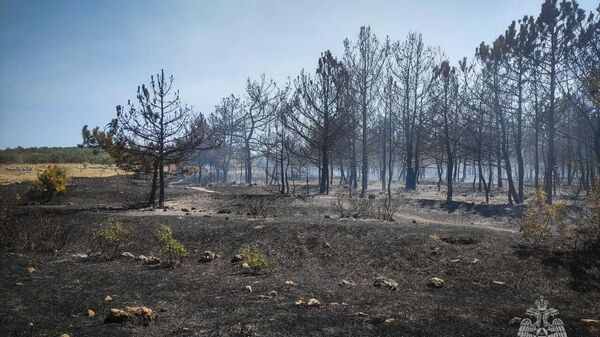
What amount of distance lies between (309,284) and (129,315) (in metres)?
Result: 2.87

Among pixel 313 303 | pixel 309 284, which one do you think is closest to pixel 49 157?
pixel 309 284

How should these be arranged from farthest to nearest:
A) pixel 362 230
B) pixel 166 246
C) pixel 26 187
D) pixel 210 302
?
1. pixel 26 187
2. pixel 362 230
3. pixel 166 246
4. pixel 210 302

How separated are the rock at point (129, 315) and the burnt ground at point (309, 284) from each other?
0.10m

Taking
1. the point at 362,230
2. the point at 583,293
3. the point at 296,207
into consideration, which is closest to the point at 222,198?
the point at 296,207

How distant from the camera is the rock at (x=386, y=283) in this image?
6131 millimetres

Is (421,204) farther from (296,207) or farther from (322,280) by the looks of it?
(322,280)

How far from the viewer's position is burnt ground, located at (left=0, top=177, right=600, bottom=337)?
162 inches

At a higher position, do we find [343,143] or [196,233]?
[343,143]

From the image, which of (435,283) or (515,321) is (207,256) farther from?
(515,321)

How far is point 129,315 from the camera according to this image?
13.6 feet

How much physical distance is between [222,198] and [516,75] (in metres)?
17.4

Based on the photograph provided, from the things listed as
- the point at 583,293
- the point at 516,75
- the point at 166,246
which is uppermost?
→ the point at 516,75

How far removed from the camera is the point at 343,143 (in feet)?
115

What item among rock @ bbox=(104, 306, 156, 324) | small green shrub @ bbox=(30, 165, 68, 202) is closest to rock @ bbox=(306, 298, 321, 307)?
rock @ bbox=(104, 306, 156, 324)
